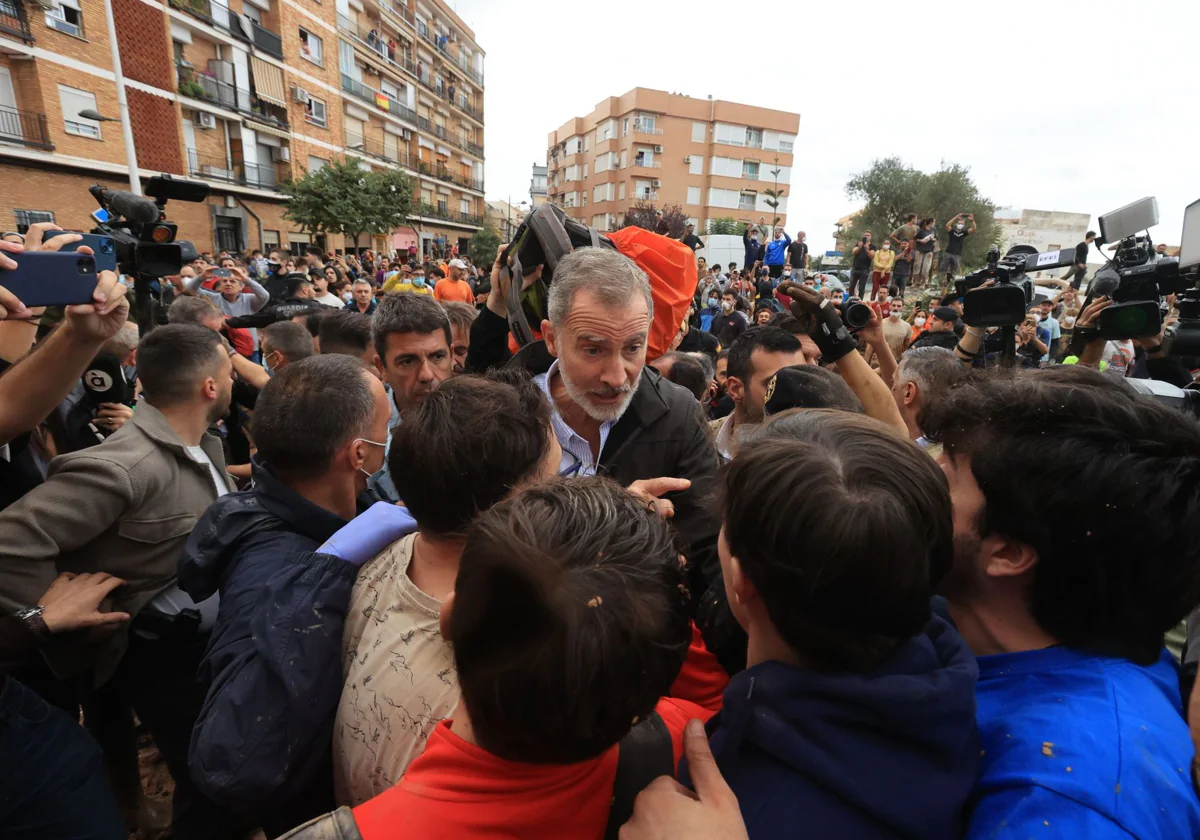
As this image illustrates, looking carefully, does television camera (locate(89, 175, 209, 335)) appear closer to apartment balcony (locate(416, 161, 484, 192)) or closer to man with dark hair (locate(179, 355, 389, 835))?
man with dark hair (locate(179, 355, 389, 835))

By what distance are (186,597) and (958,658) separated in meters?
2.50

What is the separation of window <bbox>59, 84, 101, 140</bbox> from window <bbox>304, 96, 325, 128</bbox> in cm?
1067

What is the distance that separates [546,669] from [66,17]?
27.3 meters

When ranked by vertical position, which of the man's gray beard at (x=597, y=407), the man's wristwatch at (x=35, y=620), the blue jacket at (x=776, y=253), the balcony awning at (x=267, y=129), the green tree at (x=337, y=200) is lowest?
the man's wristwatch at (x=35, y=620)

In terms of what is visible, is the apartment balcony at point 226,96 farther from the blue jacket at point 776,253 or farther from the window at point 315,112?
the blue jacket at point 776,253

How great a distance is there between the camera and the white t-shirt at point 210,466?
241 cm

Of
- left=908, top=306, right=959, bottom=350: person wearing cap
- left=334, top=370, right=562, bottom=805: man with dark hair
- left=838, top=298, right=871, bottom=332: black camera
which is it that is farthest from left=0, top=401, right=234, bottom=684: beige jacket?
left=908, top=306, right=959, bottom=350: person wearing cap

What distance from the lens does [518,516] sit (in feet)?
3.09

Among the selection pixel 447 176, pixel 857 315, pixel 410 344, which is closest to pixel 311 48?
pixel 447 176

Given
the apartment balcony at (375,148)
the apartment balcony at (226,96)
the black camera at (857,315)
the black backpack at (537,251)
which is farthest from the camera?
the apartment balcony at (375,148)

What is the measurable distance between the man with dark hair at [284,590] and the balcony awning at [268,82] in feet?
102

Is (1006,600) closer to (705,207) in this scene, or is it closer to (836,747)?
(836,747)

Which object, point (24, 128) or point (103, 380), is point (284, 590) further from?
point (24, 128)

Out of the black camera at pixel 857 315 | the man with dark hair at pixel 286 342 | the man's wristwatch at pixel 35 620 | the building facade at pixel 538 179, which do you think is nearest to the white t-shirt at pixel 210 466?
A: the man's wristwatch at pixel 35 620
